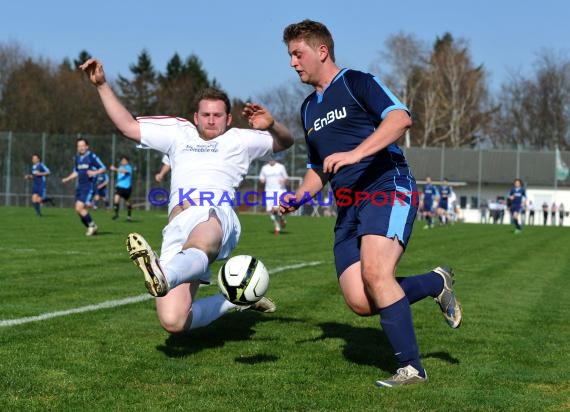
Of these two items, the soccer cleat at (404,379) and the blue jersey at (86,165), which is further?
the blue jersey at (86,165)

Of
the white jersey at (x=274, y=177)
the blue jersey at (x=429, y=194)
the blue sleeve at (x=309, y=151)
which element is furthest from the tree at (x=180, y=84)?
the blue sleeve at (x=309, y=151)

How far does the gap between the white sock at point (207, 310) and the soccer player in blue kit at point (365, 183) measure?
1.04m

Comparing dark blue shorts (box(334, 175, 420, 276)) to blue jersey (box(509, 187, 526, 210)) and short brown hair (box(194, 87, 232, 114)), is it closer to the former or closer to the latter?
short brown hair (box(194, 87, 232, 114))

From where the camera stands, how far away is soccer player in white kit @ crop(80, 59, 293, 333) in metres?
5.74

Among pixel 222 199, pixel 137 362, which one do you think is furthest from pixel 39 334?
pixel 222 199

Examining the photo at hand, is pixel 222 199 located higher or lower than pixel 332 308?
higher

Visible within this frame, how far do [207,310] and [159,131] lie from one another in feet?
4.70

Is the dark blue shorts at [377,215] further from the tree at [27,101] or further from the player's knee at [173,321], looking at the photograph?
the tree at [27,101]

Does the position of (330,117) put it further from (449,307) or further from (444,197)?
(444,197)

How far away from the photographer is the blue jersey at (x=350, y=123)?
16.5 ft

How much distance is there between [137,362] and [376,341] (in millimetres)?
1918

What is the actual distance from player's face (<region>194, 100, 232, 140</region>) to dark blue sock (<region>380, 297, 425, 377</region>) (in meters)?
2.29

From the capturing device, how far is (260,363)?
5.25 meters

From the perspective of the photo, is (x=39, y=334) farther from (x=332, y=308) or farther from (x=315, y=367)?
(x=332, y=308)
